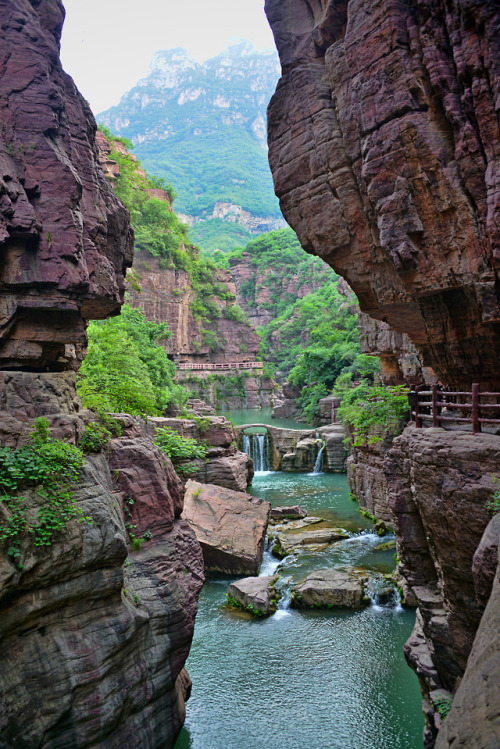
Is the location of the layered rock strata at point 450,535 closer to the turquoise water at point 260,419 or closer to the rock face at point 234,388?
the turquoise water at point 260,419

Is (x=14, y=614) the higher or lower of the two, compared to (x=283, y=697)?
higher

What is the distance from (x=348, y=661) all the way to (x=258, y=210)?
11146 cm

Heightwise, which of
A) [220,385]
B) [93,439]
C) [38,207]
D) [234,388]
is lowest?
[234,388]

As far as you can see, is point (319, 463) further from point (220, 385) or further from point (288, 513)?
point (220, 385)

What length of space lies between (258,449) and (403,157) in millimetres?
24571

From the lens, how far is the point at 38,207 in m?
7.95

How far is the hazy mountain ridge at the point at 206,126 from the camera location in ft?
377

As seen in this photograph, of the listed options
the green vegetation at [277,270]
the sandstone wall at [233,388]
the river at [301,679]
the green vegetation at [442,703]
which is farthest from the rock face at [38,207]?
the green vegetation at [277,270]

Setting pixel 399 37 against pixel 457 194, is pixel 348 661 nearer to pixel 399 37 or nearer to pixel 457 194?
pixel 457 194

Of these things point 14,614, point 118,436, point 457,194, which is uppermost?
point 457,194

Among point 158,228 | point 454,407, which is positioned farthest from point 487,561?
point 158,228

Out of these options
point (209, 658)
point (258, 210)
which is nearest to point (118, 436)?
point (209, 658)

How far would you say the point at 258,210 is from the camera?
113375mm

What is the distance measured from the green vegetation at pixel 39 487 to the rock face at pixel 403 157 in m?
6.83
